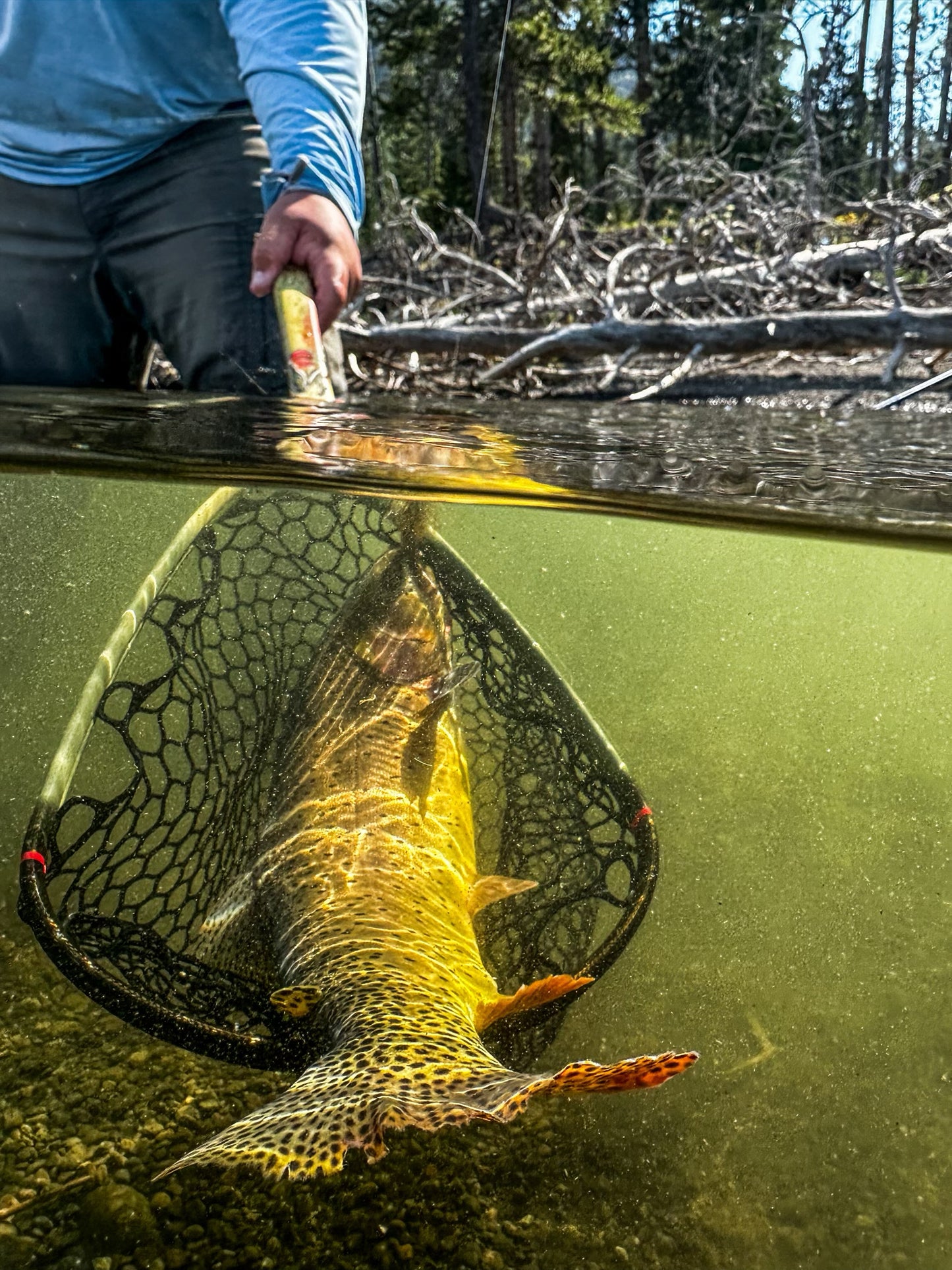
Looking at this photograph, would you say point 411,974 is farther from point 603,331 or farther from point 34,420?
point 603,331

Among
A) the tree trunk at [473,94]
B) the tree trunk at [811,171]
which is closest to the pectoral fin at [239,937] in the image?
the tree trunk at [811,171]

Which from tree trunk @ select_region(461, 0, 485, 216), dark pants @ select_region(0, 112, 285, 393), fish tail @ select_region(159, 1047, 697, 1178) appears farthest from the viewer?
tree trunk @ select_region(461, 0, 485, 216)

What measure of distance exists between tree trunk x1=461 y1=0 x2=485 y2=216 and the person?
19566 mm

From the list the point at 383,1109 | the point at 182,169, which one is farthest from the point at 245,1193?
the point at 182,169

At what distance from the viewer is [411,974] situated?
2053 millimetres

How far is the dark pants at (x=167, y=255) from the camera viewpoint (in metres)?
3.69

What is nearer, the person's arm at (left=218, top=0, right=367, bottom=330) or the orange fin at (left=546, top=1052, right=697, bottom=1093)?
the orange fin at (left=546, top=1052, right=697, bottom=1093)

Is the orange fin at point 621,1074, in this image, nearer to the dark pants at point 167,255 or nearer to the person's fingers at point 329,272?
the person's fingers at point 329,272

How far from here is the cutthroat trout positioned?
58.4 inches

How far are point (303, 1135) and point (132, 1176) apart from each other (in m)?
1.00

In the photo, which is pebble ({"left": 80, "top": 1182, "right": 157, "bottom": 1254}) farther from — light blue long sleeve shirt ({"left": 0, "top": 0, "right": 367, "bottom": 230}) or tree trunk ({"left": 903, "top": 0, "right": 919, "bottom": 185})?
tree trunk ({"left": 903, "top": 0, "right": 919, "bottom": 185})

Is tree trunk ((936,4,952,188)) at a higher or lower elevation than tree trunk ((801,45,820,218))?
higher

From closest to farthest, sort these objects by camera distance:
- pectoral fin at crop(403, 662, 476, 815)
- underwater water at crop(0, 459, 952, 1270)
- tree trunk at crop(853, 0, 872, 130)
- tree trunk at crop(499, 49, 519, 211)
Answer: underwater water at crop(0, 459, 952, 1270) → pectoral fin at crop(403, 662, 476, 815) → tree trunk at crop(853, 0, 872, 130) → tree trunk at crop(499, 49, 519, 211)

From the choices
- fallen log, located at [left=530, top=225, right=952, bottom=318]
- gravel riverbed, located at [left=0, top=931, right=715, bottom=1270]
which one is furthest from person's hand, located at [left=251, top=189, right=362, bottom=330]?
fallen log, located at [left=530, top=225, right=952, bottom=318]
